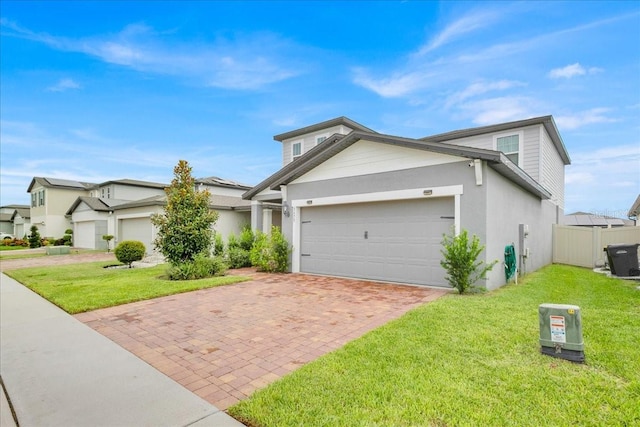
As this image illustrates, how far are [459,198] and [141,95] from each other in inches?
612

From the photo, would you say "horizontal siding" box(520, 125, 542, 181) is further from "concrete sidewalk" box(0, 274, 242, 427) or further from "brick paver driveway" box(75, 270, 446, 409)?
"concrete sidewalk" box(0, 274, 242, 427)

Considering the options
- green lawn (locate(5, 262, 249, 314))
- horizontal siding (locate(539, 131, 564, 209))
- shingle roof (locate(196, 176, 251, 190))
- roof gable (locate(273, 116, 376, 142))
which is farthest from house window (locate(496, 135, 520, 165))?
shingle roof (locate(196, 176, 251, 190))

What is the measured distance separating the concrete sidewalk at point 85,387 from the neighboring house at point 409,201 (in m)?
6.65

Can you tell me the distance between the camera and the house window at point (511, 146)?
42.7 ft

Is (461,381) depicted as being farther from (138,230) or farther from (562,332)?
(138,230)

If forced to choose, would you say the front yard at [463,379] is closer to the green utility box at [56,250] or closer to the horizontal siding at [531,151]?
the horizontal siding at [531,151]

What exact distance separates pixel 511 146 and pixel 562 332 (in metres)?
11.5

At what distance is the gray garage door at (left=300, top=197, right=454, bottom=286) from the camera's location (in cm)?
835

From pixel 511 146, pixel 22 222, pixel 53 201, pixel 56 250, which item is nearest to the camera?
pixel 511 146

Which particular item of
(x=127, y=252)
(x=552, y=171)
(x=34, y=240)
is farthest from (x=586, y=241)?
(x=34, y=240)

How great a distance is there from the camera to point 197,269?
33.7 feet

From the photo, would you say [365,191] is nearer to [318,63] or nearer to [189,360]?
[189,360]

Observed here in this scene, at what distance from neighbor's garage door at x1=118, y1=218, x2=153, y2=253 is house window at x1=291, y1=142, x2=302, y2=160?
383 inches

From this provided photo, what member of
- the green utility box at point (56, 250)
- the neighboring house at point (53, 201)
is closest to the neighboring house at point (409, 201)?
the green utility box at point (56, 250)
